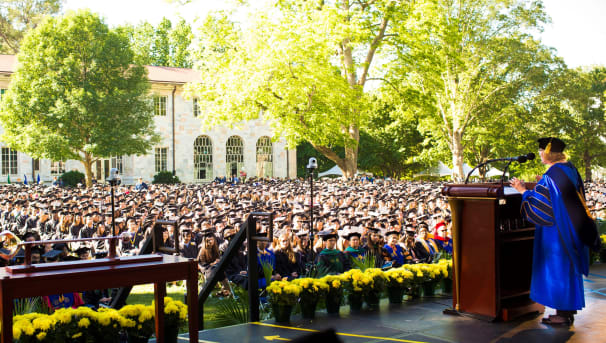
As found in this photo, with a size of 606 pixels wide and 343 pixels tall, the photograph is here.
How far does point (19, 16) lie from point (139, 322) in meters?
54.8

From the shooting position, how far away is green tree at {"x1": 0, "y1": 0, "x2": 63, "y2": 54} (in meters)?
51.2

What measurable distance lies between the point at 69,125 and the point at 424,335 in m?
31.7

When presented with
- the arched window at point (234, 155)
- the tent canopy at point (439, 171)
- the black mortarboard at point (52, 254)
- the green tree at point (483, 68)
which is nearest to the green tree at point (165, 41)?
the arched window at point (234, 155)

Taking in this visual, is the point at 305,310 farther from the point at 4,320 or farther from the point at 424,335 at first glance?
the point at 4,320

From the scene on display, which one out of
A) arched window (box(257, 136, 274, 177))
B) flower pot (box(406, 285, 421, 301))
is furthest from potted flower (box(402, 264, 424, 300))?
arched window (box(257, 136, 274, 177))

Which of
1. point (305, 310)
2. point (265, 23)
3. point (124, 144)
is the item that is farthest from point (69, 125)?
point (305, 310)

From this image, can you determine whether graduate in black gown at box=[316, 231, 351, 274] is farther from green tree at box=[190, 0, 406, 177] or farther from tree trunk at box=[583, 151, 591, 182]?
tree trunk at box=[583, 151, 591, 182]

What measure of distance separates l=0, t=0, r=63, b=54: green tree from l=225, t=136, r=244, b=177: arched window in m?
19.7

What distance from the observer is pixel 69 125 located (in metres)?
33.0

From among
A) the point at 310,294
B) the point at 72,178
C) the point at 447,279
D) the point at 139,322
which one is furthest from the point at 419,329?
the point at 72,178

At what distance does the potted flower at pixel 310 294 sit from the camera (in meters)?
5.71

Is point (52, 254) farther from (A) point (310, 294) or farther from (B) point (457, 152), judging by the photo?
(B) point (457, 152)

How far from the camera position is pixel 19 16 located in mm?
51719

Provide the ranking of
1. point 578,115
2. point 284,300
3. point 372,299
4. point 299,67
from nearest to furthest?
point 284,300, point 372,299, point 299,67, point 578,115
